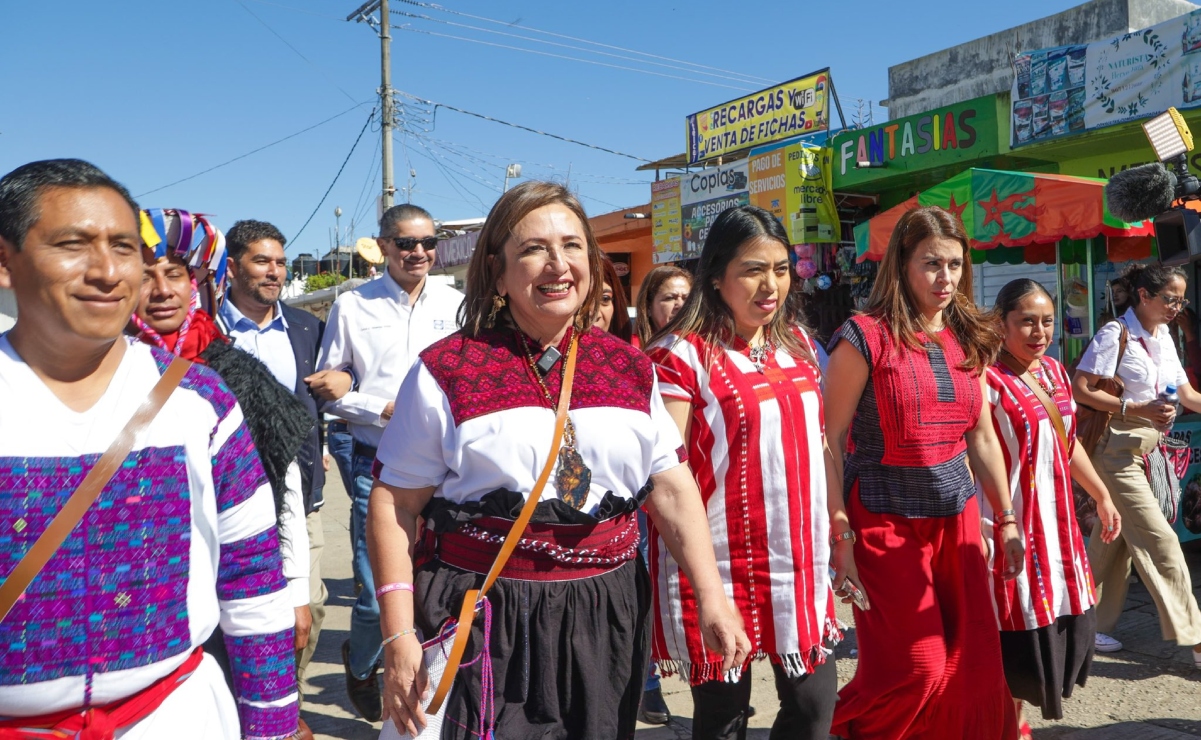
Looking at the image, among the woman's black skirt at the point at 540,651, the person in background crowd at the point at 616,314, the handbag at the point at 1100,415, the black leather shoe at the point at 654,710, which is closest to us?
the woman's black skirt at the point at 540,651

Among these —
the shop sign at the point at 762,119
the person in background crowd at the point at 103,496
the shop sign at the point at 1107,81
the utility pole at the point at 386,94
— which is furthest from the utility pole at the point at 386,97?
the person in background crowd at the point at 103,496

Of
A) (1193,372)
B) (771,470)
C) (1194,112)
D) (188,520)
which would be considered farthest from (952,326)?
(1194,112)

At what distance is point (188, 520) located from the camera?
167cm

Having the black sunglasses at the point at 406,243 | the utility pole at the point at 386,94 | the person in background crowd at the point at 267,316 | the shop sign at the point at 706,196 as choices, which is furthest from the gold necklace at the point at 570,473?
the utility pole at the point at 386,94

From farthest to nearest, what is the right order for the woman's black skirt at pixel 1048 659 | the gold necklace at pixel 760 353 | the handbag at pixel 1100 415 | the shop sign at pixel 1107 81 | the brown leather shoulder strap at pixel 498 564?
the shop sign at pixel 1107 81 → the handbag at pixel 1100 415 → the woman's black skirt at pixel 1048 659 → the gold necklace at pixel 760 353 → the brown leather shoulder strap at pixel 498 564

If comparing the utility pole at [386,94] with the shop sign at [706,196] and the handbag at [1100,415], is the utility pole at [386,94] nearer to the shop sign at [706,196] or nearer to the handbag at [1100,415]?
the shop sign at [706,196]

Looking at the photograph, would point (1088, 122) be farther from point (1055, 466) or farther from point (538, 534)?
point (538, 534)

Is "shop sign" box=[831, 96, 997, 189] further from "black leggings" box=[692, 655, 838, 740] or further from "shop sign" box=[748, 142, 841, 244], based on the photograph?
"black leggings" box=[692, 655, 838, 740]

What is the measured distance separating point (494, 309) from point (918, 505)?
1.68m

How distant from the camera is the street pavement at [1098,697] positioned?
3998 millimetres

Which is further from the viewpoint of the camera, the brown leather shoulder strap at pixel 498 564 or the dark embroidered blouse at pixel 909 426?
the dark embroidered blouse at pixel 909 426

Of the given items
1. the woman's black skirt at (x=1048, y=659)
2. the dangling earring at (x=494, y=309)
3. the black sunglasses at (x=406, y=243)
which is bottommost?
the woman's black skirt at (x=1048, y=659)

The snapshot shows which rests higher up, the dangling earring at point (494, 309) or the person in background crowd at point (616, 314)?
the person in background crowd at point (616, 314)

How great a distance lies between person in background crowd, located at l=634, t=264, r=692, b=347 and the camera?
4941mm
